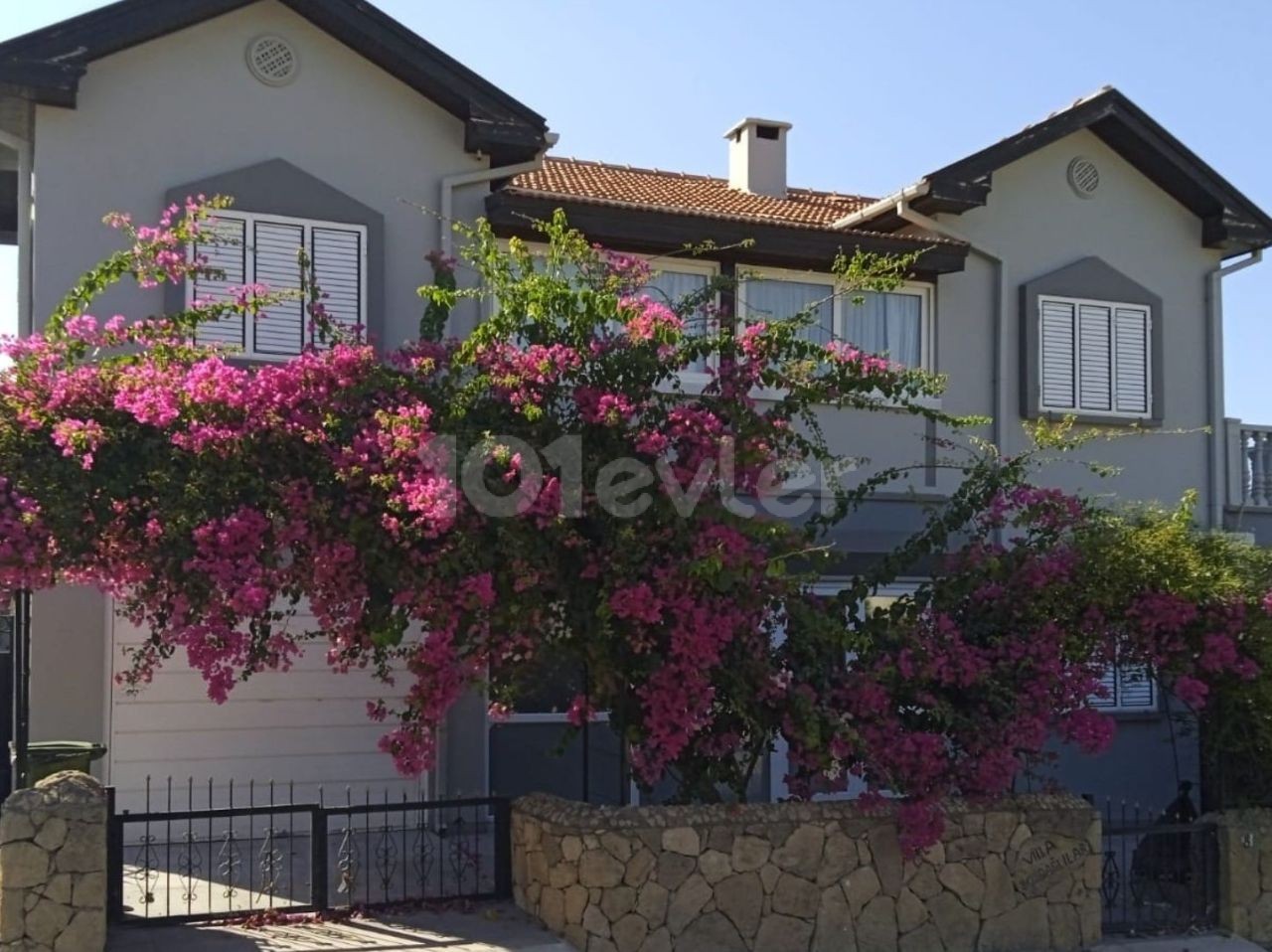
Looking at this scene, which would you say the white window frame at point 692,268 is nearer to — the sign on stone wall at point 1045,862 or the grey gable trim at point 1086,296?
the grey gable trim at point 1086,296

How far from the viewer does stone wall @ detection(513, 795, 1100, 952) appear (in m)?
8.50

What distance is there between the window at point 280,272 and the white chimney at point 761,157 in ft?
19.4

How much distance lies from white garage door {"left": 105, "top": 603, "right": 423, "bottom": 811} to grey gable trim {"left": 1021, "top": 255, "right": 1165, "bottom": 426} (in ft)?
23.3

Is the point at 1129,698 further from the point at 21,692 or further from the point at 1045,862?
the point at 21,692

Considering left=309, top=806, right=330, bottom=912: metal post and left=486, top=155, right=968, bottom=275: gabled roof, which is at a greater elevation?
left=486, top=155, right=968, bottom=275: gabled roof

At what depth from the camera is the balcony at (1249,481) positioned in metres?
15.3

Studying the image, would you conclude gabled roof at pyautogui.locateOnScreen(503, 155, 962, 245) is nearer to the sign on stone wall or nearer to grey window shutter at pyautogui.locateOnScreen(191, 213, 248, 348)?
grey window shutter at pyautogui.locateOnScreen(191, 213, 248, 348)

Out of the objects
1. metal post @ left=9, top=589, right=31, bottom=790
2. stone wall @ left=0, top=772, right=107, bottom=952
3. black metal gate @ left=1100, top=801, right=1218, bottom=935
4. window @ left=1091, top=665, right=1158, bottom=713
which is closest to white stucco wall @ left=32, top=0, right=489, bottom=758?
metal post @ left=9, top=589, right=31, bottom=790

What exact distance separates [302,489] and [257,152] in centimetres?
511

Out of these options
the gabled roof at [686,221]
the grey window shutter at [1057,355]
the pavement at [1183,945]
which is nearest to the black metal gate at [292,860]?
the pavement at [1183,945]

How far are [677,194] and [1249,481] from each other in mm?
6737

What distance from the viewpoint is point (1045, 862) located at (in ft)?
30.4

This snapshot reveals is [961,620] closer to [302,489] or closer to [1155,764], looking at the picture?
[302,489]

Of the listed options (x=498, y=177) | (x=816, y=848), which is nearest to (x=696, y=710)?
Result: (x=816, y=848)
